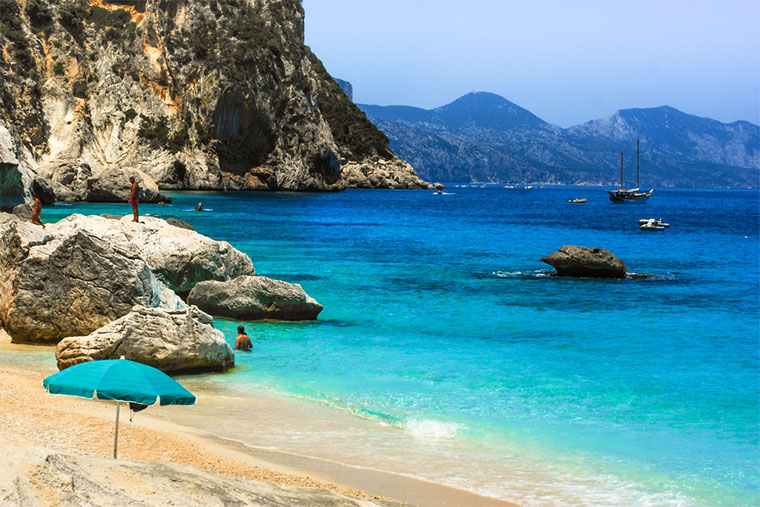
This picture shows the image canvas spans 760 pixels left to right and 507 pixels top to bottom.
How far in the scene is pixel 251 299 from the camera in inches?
768

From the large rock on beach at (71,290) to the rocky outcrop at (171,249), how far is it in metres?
4.18

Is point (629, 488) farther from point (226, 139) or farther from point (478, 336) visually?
point (226, 139)

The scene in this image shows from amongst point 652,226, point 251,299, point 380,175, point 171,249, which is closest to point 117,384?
point 251,299

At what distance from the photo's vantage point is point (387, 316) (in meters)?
21.9

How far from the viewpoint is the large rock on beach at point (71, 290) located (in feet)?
50.2

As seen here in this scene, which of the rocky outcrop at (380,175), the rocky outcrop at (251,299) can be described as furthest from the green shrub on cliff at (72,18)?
the rocky outcrop at (251,299)

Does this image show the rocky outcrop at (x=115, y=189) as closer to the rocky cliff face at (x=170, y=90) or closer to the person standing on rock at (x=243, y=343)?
the rocky cliff face at (x=170, y=90)

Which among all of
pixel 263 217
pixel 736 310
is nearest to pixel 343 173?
pixel 263 217

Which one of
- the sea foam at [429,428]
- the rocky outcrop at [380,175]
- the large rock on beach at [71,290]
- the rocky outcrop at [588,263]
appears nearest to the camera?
the sea foam at [429,428]

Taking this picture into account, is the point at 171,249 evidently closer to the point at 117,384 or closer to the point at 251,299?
the point at 251,299

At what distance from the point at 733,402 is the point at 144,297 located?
11.6 meters

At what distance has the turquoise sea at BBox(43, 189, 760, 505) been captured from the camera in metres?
9.99

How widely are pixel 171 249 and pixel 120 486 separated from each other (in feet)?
51.3

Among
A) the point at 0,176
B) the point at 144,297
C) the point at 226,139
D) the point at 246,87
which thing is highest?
the point at 246,87
